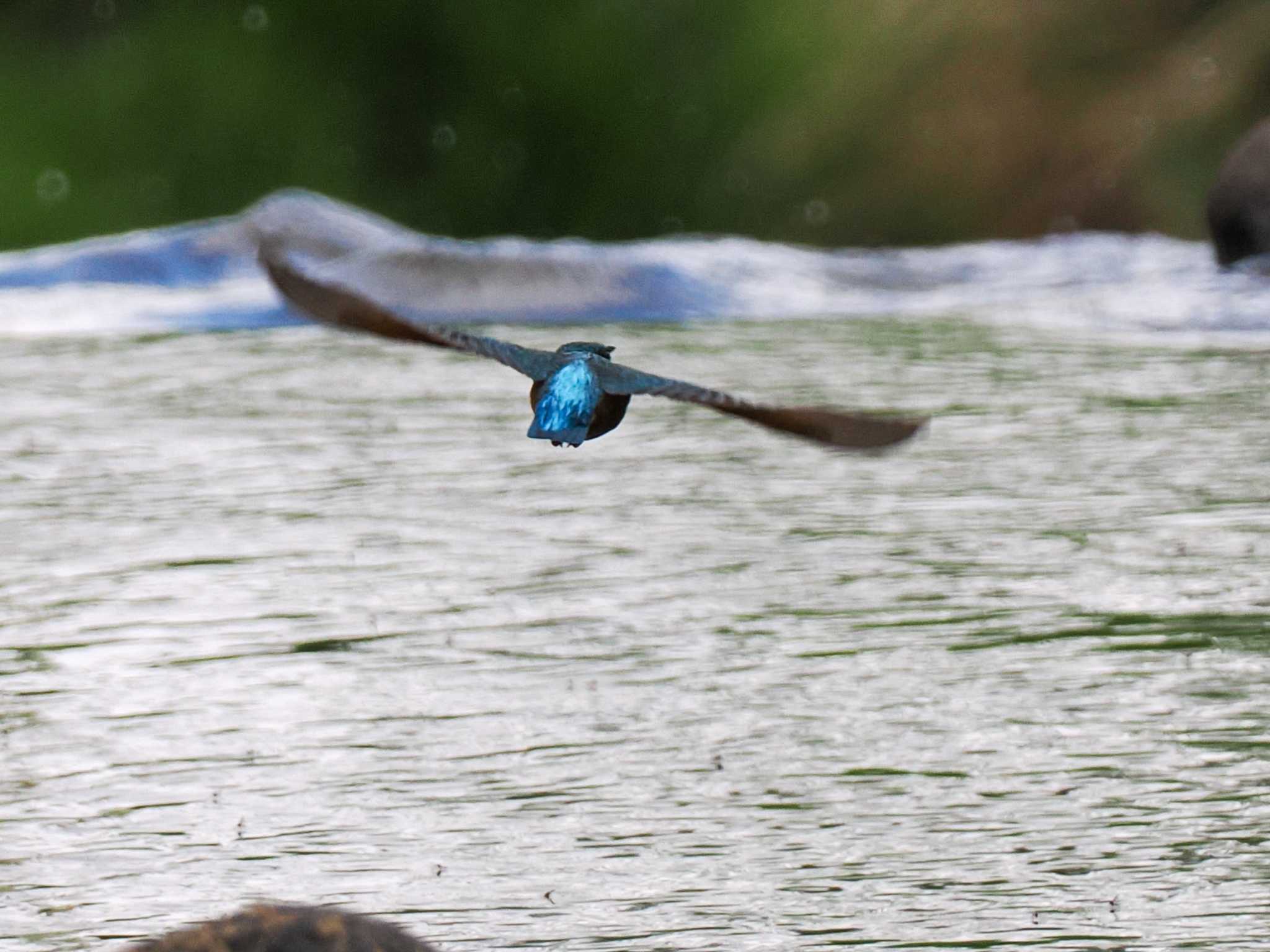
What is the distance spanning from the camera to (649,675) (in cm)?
451

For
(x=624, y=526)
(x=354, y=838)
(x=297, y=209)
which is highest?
(x=297, y=209)

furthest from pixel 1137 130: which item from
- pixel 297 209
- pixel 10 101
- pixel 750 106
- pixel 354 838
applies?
pixel 354 838

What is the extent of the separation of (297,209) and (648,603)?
29.6 ft

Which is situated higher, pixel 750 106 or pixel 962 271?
pixel 750 106

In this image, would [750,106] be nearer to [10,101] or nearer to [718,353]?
[10,101]

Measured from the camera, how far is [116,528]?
239 inches

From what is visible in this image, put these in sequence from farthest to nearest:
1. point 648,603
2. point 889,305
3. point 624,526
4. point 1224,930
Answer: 1. point 889,305
2. point 624,526
3. point 648,603
4. point 1224,930

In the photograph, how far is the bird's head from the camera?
3.11 metres

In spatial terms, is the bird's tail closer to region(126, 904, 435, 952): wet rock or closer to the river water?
the river water

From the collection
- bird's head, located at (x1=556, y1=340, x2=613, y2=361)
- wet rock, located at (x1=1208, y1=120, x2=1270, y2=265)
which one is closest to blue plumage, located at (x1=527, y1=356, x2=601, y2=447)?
bird's head, located at (x1=556, y1=340, x2=613, y2=361)

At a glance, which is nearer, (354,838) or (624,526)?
(354,838)

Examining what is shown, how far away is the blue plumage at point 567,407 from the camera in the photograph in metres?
2.81

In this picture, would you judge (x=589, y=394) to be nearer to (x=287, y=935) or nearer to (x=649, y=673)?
(x=287, y=935)

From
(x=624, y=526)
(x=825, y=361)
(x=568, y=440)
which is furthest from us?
(x=825, y=361)
